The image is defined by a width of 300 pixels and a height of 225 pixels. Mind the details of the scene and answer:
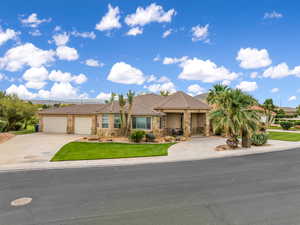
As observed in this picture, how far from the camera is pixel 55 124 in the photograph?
25.6 metres

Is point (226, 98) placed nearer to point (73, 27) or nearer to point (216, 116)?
point (216, 116)

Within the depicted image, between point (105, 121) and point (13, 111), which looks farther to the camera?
point (13, 111)

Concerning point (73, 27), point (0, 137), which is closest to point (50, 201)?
point (0, 137)

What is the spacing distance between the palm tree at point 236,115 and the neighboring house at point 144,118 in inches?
219

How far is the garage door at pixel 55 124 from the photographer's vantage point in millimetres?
25344

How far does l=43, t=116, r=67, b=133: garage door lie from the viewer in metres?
25.3

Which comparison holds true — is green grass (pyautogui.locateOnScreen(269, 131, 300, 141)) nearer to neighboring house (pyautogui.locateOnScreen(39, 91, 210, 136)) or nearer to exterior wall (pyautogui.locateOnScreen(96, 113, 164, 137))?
neighboring house (pyautogui.locateOnScreen(39, 91, 210, 136))

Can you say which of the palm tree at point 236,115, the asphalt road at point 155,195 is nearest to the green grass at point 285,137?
the palm tree at point 236,115

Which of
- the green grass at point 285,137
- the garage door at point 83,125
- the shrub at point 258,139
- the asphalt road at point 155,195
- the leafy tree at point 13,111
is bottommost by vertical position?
the asphalt road at point 155,195

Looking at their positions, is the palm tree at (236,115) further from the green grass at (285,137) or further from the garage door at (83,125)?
the garage door at (83,125)

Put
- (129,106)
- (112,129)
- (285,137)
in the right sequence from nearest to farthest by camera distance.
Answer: (129,106) → (112,129) → (285,137)

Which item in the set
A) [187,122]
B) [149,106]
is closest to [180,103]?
[187,122]

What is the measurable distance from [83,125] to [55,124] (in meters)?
4.38

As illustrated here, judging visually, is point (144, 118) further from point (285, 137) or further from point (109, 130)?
point (285, 137)
